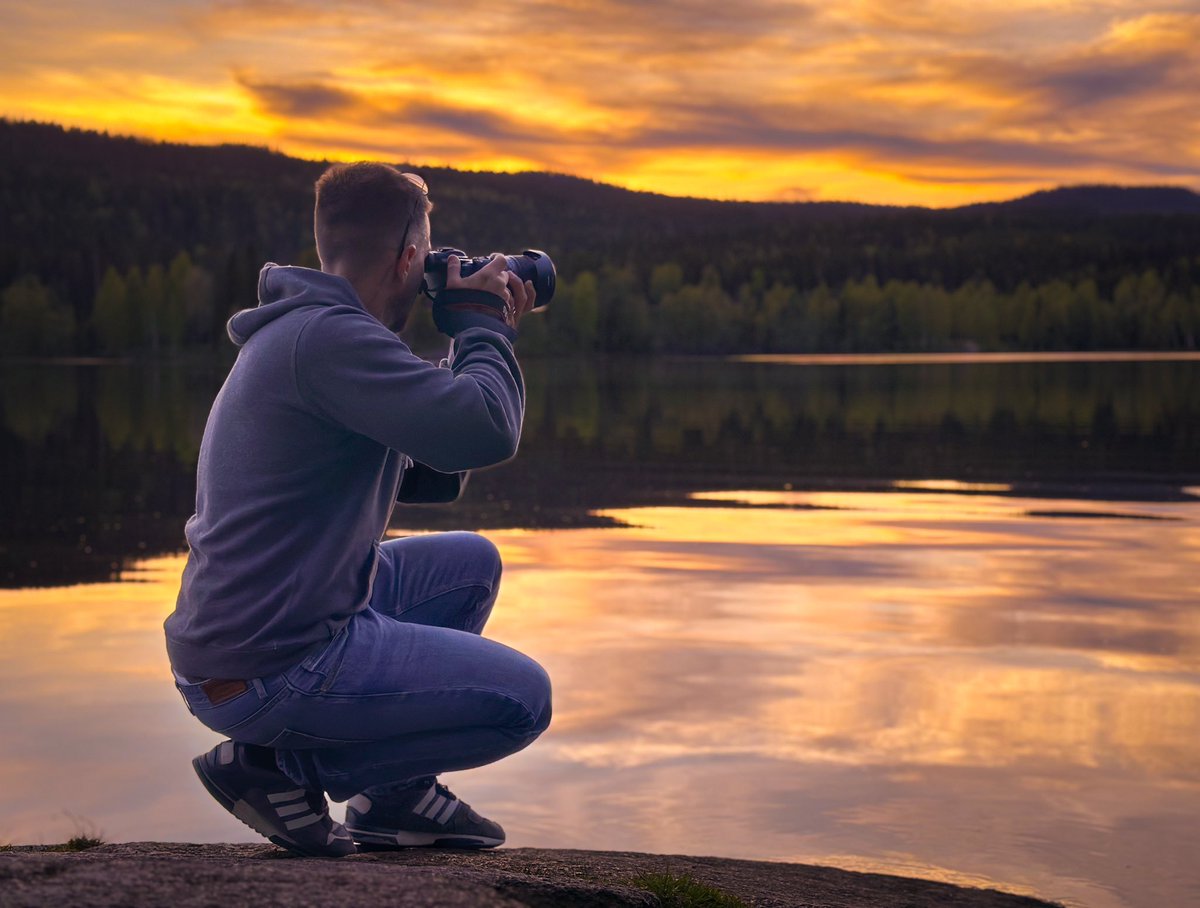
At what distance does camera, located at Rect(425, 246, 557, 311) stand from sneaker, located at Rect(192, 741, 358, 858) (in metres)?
1.58

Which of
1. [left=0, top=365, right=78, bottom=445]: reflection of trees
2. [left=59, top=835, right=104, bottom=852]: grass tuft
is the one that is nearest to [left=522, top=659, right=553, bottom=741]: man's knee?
[left=59, top=835, right=104, bottom=852]: grass tuft

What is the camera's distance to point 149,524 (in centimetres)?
1664

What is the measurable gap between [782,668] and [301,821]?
5.07 meters

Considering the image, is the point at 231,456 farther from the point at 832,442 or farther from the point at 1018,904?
the point at 832,442

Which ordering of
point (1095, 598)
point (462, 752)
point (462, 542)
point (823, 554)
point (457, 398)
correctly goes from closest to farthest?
point (457, 398)
point (462, 752)
point (462, 542)
point (1095, 598)
point (823, 554)

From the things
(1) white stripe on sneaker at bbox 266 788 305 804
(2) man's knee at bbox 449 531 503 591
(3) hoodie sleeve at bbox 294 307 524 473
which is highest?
(3) hoodie sleeve at bbox 294 307 524 473

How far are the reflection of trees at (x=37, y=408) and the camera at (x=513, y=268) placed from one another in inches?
1053

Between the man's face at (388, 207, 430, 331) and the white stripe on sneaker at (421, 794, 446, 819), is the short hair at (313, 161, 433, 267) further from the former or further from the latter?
the white stripe on sneaker at (421, 794, 446, 819)

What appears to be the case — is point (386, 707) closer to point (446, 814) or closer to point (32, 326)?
point (446, 814)

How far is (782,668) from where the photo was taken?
9.21 metres

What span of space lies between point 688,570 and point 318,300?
911 centimetres

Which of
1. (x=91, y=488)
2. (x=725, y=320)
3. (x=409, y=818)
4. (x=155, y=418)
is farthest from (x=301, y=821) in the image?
(x=725, y=320)

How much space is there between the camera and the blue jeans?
434cm

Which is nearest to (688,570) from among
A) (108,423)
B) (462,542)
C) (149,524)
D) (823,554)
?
(823,554)
